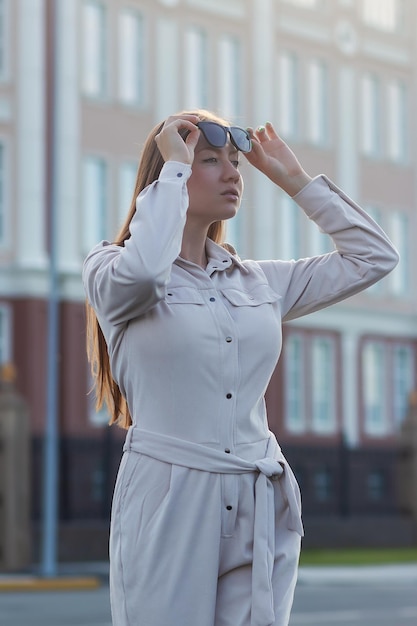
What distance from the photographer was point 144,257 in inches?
157

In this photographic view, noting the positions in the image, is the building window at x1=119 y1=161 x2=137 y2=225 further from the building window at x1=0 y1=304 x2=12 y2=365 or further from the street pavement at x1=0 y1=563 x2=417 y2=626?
the street pavement at x1=0 y1=563 x2=417 y2=626

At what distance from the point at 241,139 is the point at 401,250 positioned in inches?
1489

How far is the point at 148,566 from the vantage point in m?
4.04

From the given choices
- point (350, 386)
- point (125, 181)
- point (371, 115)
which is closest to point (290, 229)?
point (350, 386)

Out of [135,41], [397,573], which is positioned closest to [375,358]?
[135,41]

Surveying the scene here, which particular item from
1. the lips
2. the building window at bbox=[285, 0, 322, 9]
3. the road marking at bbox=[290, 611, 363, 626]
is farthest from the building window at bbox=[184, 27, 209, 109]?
the lips

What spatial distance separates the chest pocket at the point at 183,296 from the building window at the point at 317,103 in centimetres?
3593

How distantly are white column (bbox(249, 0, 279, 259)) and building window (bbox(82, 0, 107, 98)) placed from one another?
15.3 ft

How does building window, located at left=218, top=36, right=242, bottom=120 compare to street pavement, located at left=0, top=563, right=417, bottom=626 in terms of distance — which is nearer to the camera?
street pavement, located at left=0, top=563, right=417, bottom=626

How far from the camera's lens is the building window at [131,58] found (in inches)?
1377

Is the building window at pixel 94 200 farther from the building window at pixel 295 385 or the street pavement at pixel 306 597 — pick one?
the street pavement at pixel 306 597

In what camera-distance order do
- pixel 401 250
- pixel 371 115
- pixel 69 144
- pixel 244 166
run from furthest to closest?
pixel 401 250 < pixel 371 115 < pixel 244 166 < pixel 69 144

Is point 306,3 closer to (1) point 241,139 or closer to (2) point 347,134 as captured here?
(2) point 347,134

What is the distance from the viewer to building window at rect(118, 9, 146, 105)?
115ft
